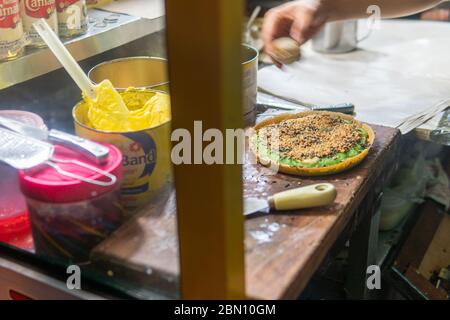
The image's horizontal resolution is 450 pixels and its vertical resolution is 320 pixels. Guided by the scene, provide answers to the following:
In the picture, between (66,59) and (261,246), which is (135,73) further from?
(261,246)

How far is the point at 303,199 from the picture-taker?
801mm

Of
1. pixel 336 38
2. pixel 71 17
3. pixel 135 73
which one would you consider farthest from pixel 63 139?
pixel 336 38

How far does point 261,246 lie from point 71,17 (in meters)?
0.61

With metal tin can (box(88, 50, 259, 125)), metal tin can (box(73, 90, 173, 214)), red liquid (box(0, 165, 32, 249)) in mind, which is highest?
metal tin can (box(88, 50, 259, 125))

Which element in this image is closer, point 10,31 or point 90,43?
point 10,31

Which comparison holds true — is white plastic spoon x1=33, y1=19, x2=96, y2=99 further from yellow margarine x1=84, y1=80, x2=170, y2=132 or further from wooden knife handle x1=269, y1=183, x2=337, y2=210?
wooden knife handle x1=269, y1=183, x2=337, y2=210

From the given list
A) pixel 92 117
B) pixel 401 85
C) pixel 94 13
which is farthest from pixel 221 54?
pixel 401 85

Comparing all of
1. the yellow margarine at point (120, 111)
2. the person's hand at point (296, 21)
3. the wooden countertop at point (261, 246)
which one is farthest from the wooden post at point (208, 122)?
the person's hand at point (296, 21)

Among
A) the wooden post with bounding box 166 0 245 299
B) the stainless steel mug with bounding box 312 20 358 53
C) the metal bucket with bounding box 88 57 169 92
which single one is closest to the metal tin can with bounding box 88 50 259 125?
the metal bucket with bounding box 88 57 169 92

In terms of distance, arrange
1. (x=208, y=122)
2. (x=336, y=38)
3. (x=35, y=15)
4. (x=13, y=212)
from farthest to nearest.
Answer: (x=336, y=38)
(x=35, y=15)
(x=13, y=212)
(x=208, y=122)

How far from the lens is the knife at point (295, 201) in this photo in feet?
2.62

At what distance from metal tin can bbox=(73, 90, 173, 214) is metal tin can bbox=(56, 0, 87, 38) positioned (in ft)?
1.09

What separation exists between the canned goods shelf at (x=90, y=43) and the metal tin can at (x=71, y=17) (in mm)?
17

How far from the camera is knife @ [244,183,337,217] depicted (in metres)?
0.80
